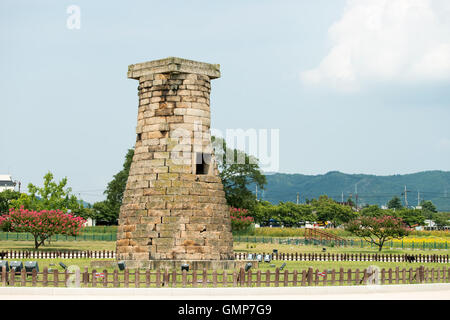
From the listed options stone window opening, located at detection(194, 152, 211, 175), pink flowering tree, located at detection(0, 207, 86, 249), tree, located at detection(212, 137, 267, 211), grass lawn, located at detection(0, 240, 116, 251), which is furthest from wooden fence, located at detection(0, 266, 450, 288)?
tree, located at detection(212, 137, 267, 211)

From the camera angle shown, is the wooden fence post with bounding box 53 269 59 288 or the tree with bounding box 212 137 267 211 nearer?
the wooden fence post with bounding box 53 269 59 288

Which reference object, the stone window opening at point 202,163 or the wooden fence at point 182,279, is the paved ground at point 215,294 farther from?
the stone window opening at point 202,163

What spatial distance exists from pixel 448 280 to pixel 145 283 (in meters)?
11.2

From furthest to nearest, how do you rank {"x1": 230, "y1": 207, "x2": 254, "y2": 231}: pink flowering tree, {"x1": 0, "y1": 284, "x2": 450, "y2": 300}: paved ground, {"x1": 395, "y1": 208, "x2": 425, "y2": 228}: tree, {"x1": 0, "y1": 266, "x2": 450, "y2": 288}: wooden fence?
{"x1": 395, "y1": 208, "x2": 425, "y2": 228}: tree
{"x1": 230, "y1": 207, "x2": 254, "y2": 231}: pink flowering tree
{"x1": 0, "y1": 266, "x2": 450, "y2": 288}: wooden fence
{"x1": 0, "y1": 284, "x2": 450, "y2": 300}: paved ground

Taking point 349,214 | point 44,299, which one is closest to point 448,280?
point 44,299

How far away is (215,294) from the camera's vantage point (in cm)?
1827

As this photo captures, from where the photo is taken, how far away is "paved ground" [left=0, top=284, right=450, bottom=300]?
17.8 m

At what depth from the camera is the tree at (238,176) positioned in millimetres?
69625

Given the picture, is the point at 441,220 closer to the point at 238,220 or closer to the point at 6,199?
the point at 6,199

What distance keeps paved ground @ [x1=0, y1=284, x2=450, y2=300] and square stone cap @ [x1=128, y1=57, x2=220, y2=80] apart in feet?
37.2

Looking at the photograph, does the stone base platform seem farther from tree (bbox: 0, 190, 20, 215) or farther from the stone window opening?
tree (bbox: 0, 190, 20, 215)

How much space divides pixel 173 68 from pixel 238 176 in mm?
43679

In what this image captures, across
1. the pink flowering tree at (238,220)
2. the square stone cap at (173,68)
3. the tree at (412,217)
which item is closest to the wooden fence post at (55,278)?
the square stone cap at (173,68)

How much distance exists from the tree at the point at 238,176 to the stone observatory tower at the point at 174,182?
4172 centimetres
